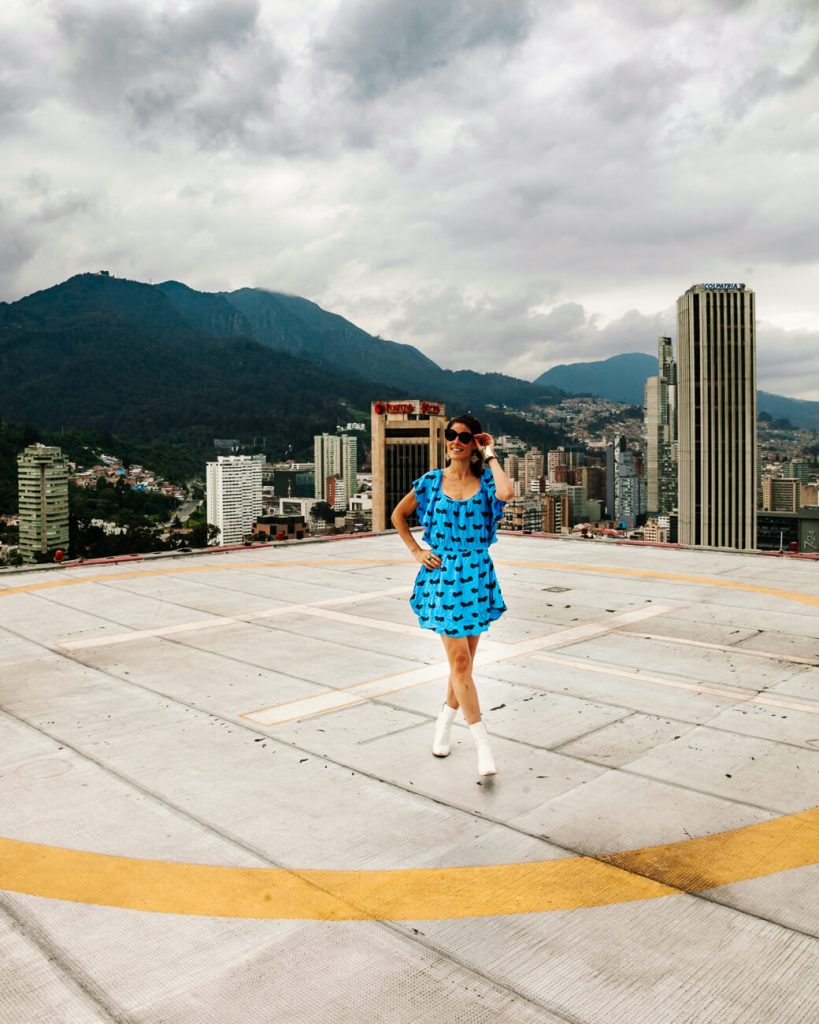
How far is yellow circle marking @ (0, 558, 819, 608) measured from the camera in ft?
35.5

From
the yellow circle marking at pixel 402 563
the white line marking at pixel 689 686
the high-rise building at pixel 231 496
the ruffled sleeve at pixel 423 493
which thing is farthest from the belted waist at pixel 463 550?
the high-rise building at pixel 231 496

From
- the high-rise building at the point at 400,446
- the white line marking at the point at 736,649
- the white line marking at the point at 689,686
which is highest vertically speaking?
the high-rise building at the point at 400,446

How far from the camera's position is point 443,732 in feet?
16.0

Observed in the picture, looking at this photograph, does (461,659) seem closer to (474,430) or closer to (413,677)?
(474,430)

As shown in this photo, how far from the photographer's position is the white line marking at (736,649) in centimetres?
717

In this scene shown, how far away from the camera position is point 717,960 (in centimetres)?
281

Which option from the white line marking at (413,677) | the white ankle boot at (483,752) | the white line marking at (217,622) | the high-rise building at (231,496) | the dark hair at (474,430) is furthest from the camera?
the high-rise building at (231,496)

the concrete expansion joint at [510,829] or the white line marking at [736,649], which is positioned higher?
the white line marking at [736,649]

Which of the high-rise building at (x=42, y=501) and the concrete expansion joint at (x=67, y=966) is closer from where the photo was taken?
the concrete expansion joint at (x=67, y=966)

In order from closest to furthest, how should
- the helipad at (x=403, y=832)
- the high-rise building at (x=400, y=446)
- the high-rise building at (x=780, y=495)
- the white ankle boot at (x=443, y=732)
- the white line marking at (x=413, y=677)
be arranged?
the helipad at (x=403, y=832) < the white ankle boot at (x=443, y=732) < the white line marking at (x=413, y=677) < the high-rise building at (x=400, y=446) < the high-rise building at (x=780, y=495)

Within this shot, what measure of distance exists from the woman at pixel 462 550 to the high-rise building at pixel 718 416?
506ft

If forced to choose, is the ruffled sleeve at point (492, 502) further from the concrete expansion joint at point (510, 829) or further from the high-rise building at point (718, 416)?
the high-rise building at point (718, 416)

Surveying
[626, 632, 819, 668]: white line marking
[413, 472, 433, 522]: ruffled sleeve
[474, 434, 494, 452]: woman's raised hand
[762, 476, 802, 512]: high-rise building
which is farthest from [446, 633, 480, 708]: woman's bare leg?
[762, 476, 802, 512]: high-rise building

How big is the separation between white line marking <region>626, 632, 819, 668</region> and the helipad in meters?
0.05
